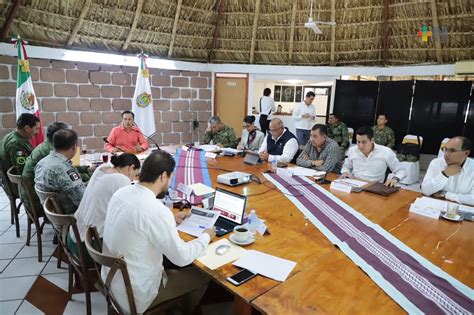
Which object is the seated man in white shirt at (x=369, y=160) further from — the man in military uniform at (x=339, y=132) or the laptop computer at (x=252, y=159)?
the man in military uniform at (x=339, y=132)

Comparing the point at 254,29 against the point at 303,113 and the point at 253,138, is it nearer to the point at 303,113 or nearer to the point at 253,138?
the point at 303,113

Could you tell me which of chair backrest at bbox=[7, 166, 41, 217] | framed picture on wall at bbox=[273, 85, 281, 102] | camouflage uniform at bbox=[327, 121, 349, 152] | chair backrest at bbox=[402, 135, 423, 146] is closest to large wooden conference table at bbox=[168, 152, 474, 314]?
chair backrest at bbox=[7, 166, 41, 217]

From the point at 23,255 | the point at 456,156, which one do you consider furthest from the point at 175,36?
the point at 456,156

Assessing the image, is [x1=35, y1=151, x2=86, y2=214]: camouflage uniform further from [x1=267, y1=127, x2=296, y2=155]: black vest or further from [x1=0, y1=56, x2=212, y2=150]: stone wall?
[x1=0, y1=56, x2=212, y2=150]: stone wall

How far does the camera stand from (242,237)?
1.68 metres

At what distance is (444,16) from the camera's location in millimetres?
5105

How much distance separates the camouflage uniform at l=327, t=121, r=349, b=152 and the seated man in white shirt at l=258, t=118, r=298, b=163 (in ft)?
8.24

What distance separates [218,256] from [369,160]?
2.24m

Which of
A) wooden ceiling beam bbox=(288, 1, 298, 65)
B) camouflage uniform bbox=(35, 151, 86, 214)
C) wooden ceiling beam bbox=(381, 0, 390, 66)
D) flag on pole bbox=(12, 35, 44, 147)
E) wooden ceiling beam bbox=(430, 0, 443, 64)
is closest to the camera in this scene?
camouflage uniform bbox=(35, 151, 86, 214)

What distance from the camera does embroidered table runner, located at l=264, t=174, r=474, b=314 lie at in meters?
1.27

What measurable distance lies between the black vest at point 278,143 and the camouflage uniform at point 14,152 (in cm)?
274

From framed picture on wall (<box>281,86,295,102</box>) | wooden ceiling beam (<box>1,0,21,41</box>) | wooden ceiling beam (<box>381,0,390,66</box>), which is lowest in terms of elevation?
framed picture on wall (<box>281,86,295,102</box>)

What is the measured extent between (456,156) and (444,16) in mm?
3878

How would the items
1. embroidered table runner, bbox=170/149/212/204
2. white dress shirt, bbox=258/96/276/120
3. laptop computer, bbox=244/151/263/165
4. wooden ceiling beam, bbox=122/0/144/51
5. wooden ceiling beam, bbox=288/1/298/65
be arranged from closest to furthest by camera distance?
embroidered table runner, bbox=170/149/212/204 < laptop computer, bbox=244/151/263/165 < wooden ceiling beam, bbox=122/0/144/51 < wooden ceiling beam, bbox=288/1/298/65 < white dress shirt, bbox=258/96/276/120
